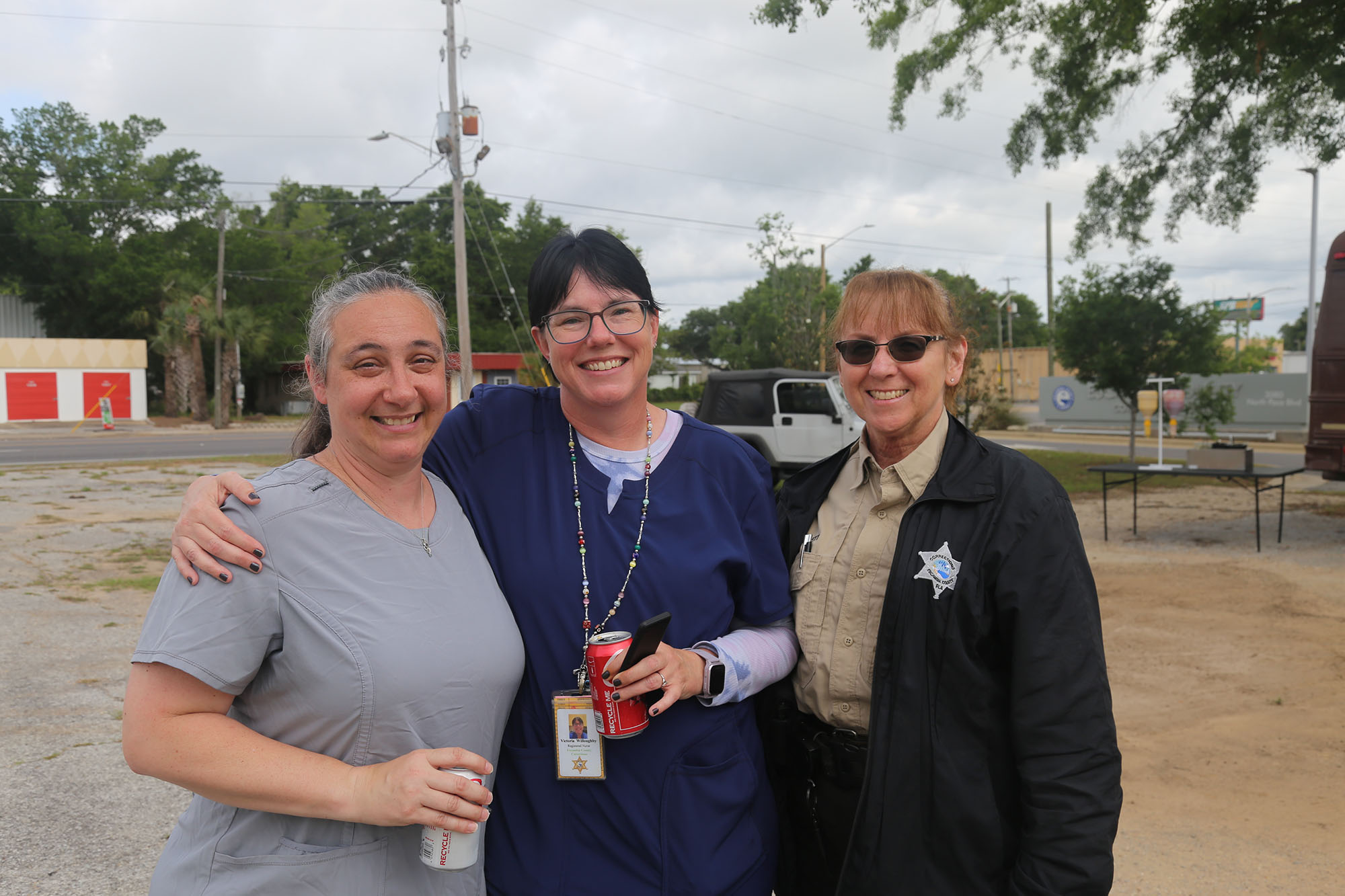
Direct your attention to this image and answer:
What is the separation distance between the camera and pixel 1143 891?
312cm

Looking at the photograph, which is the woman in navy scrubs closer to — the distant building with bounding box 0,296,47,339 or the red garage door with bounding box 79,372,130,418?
the red garage door with bounding box 79,372,130,418

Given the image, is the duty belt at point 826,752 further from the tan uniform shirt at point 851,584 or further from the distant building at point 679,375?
the distant building at point 679,375

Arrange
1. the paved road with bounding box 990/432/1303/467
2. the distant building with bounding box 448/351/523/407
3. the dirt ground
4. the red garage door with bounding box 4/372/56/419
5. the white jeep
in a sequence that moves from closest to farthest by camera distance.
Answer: the dirt ground < the white jeep < the paved road with bounding box 990/432/1303/467 < the red garage door with bounding box 4/372/56/419 < the distant building with bounding box 448/351/523/407

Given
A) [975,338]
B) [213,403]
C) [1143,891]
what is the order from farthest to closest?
[213,403] < [975,338] < [1143,891]

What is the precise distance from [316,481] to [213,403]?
4069 cm

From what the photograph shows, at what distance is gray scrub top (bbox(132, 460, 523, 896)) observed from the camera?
4.57 ft

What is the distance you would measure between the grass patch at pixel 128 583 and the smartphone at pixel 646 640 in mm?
7285

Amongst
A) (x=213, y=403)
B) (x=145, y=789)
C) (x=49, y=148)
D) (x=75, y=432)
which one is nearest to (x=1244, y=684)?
(x=145, y=789)

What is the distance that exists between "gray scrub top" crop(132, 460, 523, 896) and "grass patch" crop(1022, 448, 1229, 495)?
1259cm

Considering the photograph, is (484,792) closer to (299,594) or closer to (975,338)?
(299,594)

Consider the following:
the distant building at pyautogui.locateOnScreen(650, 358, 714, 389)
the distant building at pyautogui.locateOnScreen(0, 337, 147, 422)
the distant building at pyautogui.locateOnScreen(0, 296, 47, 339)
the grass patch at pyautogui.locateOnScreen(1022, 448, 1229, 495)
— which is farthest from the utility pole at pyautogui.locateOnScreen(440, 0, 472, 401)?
the distant building at pyautogui.locateOnScreen(0, 296, 47, 339)

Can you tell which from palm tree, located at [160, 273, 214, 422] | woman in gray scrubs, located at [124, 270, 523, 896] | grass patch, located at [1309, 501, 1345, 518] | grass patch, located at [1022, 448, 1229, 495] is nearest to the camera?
woman in gray scrubs, located at [124, 270, 523, 896]

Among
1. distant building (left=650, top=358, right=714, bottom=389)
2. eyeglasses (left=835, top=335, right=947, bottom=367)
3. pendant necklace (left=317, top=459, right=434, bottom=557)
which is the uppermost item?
distant building (left=650, top=358, right=714, bottom=389)

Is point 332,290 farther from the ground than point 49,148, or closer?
closer
